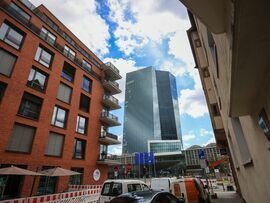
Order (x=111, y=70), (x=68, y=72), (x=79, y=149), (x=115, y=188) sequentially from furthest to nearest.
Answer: (x=111, y=70)
(x=68, y=72)
(x=79, y=149)
(x=115, y=188)

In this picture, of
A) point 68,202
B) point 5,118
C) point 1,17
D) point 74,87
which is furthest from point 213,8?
point 74,87

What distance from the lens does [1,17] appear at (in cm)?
1563

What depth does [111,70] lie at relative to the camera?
31.0 meters

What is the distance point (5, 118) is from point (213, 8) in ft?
56.3

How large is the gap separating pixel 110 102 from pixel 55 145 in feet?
40.8

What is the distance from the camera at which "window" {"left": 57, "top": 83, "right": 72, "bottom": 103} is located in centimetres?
2092

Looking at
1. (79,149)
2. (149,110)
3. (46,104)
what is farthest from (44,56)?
(149,110)

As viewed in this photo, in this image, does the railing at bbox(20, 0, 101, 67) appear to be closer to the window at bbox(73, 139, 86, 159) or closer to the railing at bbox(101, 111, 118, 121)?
the railing at bbox(101, 111, 118, 121)

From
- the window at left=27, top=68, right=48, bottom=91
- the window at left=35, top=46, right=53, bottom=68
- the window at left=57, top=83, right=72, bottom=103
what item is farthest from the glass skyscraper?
the window at left=27, top=68, right=48, bottom=91

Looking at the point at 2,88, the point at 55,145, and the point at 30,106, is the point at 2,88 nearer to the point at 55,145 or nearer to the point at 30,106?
the point at 30,106

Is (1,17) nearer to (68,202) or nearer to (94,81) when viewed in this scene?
(94,81)

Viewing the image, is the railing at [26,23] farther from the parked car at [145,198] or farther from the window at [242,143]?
the window at [242,143]

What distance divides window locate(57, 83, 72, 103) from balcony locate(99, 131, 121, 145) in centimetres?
785

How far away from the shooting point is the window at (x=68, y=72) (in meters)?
23.3
